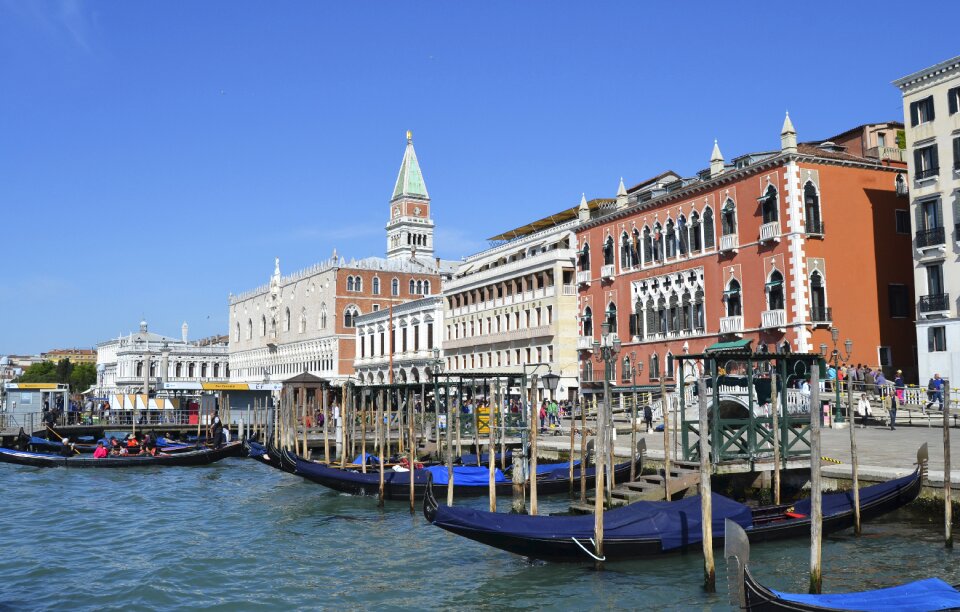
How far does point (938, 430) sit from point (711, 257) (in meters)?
11.4

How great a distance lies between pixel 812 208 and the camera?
2755 cm

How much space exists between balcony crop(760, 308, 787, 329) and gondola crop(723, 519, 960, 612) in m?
19.7

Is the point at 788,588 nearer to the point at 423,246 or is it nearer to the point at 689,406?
the point at 689,406

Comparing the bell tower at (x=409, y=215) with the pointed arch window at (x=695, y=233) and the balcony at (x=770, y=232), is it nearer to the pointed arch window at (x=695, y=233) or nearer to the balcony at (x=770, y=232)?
the pointed arch window at (x=695, y=233)

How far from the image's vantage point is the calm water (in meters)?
11.1

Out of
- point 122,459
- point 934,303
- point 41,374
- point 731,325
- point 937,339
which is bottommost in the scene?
point 122,459

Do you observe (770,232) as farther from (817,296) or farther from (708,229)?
(708,229)

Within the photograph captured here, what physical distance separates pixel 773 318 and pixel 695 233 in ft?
15.6

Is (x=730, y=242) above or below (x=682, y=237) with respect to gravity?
below

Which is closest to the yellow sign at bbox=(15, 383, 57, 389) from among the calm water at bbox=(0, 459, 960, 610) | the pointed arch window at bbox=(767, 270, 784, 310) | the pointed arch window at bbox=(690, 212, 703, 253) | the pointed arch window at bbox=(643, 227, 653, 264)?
the calm water at bbox=(0, 459, 960, 610)

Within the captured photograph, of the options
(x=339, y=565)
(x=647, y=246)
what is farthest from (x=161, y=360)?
(x=339, y=565)

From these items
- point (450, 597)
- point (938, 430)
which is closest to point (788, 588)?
point (450, 597)

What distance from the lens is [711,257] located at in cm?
3052

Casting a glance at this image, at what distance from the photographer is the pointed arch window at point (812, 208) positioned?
90.0 feet
